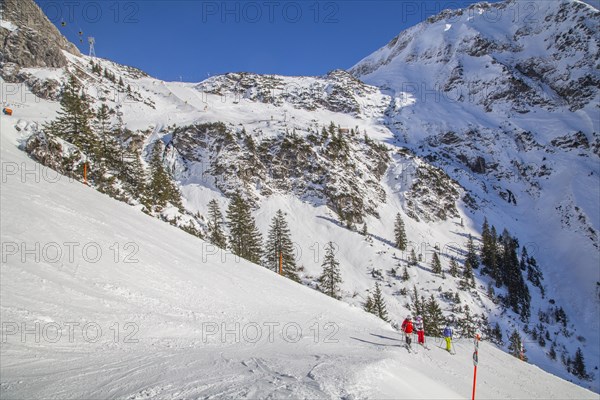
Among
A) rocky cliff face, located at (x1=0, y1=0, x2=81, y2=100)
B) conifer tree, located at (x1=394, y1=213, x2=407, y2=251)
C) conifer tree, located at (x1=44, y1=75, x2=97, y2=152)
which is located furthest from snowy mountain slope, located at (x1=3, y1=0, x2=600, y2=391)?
conifer tree, located at (x1=44, y1=75, x2=97, y2=152)

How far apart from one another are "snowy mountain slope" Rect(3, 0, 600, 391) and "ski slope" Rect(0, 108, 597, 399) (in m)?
31.1

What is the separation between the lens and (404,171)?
94.4 metres

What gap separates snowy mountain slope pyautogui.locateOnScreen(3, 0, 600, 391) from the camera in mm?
61969

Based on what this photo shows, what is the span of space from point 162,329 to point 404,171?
90.0 meters

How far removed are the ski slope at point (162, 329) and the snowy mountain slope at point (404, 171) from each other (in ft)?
102

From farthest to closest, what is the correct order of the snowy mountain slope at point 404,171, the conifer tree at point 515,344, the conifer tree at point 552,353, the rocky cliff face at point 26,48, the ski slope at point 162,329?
the rocky cliff face at point 26,48
the snowy mountain slope at point 404,171
the conifer tree at point 552,353
the conifer tree at point 515,344
the ski slope at point 162,329

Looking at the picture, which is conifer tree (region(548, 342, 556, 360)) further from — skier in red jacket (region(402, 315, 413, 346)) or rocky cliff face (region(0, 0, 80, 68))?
rocky cliff face (region(0, 0, 80, 68))

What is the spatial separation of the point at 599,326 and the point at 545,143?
74.3 metres

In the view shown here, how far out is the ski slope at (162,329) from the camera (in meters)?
8.07

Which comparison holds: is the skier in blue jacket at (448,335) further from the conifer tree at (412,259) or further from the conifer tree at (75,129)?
the conifer tree at (412,259)

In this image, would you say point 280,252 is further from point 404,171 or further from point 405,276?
point 404,171

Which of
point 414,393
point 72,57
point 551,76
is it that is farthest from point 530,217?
point 72,57

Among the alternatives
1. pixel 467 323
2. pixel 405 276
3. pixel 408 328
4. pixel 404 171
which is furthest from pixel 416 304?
pixel 404 171

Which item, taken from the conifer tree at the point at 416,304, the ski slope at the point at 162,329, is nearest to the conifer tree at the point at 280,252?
the conifer tree at the point at 416,304
